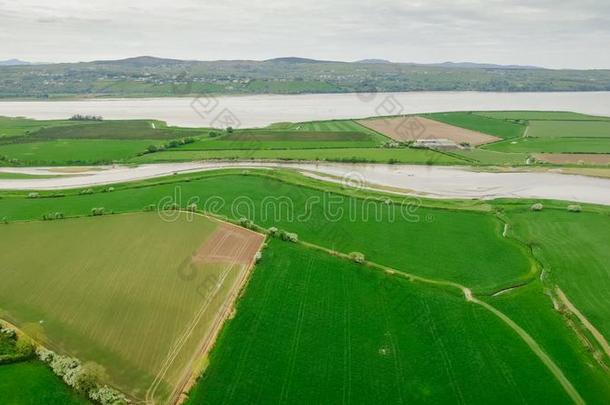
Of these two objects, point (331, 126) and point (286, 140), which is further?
point (331, 126)

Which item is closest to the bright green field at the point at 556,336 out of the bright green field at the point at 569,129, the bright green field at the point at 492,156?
the bright green field at the point at 492,156

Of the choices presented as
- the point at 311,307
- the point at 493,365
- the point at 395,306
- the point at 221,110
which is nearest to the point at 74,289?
the point at 311,307

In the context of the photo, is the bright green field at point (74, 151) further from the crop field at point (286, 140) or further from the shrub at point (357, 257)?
the shrub at point (357, 257)

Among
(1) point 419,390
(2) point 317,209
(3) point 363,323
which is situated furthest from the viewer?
(2) point 317,209

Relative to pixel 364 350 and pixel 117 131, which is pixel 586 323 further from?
A: pixel 117 131

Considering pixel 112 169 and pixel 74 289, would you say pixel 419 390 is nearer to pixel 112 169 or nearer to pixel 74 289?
pixel 74 289

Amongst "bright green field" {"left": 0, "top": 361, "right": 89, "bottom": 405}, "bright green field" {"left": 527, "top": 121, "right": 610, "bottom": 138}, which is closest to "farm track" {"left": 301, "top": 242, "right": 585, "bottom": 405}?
"bright green field" {"left": 0, "top": 361, "right": 89, "bottom": 405}

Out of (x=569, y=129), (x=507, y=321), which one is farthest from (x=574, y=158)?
(x=507, y=321)
